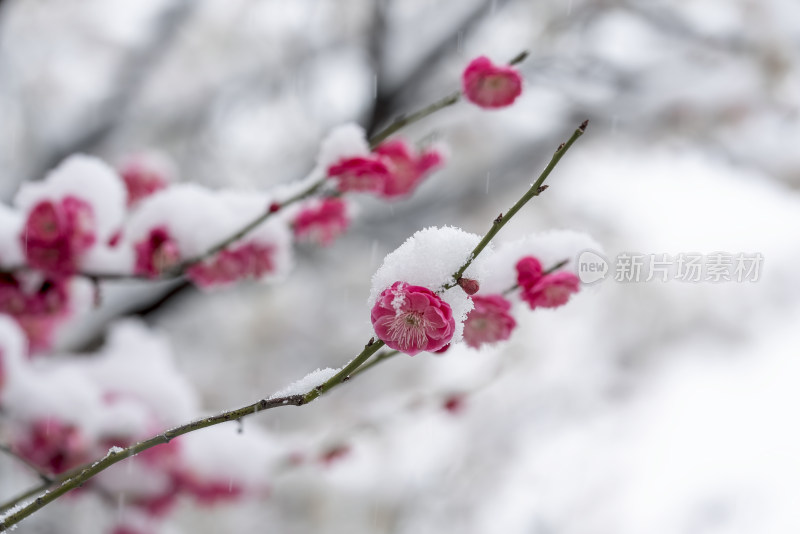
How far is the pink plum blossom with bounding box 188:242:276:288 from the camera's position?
134 cm

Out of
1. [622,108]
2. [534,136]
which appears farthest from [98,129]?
[622,108]

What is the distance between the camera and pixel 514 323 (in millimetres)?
857

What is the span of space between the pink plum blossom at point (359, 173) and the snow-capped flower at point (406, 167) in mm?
262

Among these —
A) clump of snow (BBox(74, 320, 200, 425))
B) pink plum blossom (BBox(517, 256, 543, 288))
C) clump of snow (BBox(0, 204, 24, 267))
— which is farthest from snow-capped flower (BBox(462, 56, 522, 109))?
clump of snow (BBox(74, 320, 200, 425))

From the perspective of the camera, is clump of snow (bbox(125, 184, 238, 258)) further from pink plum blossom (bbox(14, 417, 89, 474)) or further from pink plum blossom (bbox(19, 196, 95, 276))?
pink plum blossom (bbox(14, 417, 89, 474))

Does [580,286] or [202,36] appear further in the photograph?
[202,36]

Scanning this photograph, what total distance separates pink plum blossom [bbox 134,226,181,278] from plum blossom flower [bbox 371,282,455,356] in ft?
2.72

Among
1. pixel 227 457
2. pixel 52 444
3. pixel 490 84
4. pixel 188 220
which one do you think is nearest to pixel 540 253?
pixel 490 84

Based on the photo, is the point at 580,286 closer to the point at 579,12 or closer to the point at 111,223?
the point at 111,223

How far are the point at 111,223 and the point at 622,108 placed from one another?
260 cm

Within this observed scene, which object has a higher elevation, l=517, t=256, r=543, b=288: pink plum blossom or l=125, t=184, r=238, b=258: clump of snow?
l=125, t=184, r=238, b=258: clump of snow

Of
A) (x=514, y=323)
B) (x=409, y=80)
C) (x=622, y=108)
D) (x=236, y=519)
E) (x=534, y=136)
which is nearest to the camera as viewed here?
(x=514, y=323)

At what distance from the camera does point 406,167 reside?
1424mm

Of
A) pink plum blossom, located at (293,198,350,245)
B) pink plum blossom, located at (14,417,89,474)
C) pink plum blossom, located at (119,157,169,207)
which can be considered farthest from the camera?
pink plum blossom, located at (119,157,169,207)
